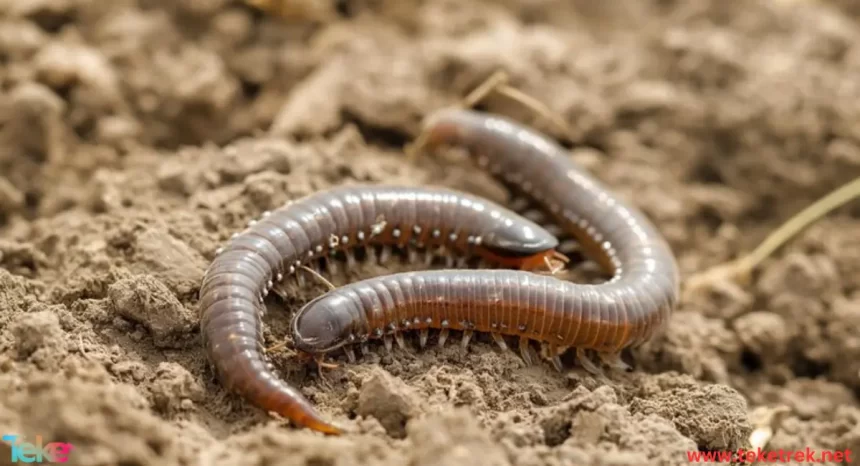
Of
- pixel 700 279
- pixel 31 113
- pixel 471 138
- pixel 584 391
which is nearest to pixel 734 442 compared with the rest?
pixel 584 391

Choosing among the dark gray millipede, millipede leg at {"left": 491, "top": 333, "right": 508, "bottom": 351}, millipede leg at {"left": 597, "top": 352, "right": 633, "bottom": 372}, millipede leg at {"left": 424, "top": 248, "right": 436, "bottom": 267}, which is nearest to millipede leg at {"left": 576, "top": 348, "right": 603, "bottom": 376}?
the dark gray millipede

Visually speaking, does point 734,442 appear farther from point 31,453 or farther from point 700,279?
point 31,453

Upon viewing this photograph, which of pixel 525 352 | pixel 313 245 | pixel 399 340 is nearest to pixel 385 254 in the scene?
pixel 313 245

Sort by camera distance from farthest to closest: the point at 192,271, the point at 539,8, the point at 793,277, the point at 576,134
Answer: the point at 539,8, the point at 576,134, the point at 793,277, the point at 192,271

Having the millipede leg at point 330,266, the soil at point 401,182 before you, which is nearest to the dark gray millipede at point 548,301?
the soil at point 401,182

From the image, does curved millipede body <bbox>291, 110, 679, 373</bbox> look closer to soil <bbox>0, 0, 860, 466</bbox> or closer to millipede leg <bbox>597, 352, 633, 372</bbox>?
millipede leg <bbox>597, 352, 633, 372</bbox>

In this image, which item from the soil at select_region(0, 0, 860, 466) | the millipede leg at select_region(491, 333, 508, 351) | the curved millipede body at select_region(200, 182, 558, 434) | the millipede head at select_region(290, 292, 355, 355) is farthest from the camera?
the millipede leg at select_region(491, 333, 508, 351)

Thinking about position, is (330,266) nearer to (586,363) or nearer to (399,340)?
(399,340)
